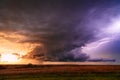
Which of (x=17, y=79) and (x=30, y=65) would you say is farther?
(x=30, y=65)

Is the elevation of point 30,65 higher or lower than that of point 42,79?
higher

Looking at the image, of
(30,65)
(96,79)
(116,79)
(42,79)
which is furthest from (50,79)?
(30,65)

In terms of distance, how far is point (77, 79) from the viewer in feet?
222

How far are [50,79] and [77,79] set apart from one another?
6986 mm

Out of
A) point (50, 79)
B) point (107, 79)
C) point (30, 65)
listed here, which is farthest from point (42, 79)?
point (30, 65)

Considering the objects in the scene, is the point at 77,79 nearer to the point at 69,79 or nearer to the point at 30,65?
the point at 69,79

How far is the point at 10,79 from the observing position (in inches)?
2670

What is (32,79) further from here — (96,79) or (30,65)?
(30,65)

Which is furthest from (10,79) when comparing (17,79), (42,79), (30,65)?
(30,65)

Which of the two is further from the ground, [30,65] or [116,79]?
[30,65]

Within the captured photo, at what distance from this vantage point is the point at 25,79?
68.8 m

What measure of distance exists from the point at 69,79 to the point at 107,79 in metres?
9.91

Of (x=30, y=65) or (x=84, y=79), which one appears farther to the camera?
(x=30, y=65)

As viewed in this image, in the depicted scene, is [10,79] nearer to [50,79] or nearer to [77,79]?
[50,79]
